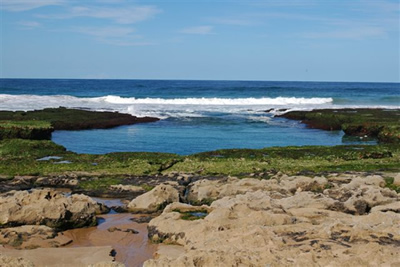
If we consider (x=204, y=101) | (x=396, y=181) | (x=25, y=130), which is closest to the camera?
(x=396, y=181)

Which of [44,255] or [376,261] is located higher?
[376,261]

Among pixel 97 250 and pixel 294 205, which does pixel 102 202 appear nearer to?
pixel 97 250

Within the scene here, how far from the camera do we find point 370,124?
143 feet

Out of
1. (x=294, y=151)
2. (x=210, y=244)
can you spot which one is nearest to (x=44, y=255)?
(x=210, y=244)

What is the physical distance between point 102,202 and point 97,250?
5.85m

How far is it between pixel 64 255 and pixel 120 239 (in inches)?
86.7

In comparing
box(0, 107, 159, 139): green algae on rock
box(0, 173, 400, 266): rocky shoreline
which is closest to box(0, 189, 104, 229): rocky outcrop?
box(0, 173, 400, 266): rocky shoreline

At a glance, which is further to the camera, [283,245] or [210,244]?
[210,244]

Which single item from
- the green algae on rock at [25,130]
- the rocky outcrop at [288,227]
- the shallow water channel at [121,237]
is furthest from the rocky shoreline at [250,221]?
the green algae on rock at [25,130]

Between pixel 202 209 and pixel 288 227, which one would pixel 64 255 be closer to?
pixel 202 209

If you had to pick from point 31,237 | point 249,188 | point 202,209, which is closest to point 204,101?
point 249,188

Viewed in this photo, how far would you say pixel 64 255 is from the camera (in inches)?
501

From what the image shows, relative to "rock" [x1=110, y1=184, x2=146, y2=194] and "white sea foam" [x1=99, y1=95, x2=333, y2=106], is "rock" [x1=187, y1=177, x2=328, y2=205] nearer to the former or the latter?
"rock" [x1=110, y1=184, x2=146, y2=194]

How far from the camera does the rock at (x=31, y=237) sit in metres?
13.8
